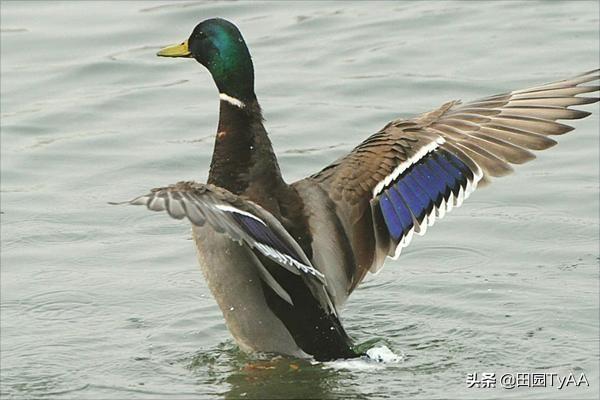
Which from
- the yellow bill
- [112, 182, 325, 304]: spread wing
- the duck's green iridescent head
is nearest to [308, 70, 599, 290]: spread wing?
[112, 182, 325, 304]: spread wing

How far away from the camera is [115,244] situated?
360 inches

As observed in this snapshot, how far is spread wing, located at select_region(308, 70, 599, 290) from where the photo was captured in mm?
7156

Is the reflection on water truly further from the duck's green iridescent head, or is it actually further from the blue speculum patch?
the duck's green iridescent head

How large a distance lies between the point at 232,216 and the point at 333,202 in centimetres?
109

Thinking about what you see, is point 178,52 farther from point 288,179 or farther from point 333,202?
point 288,179

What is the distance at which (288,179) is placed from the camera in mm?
10188

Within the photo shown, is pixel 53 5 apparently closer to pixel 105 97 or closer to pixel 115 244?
pixel 105 97

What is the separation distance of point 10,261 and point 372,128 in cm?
310

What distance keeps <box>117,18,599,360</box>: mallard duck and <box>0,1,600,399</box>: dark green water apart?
0.78 ft

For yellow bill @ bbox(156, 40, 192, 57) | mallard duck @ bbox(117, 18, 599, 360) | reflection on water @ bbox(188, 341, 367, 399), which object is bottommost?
reflection on water @ bbox(188, 341, 367, 399)

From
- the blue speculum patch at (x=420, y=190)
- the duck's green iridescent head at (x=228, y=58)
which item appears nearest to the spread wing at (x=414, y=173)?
the blue speculum patch at (x=420, y=190)

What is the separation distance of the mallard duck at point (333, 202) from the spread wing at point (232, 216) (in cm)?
30

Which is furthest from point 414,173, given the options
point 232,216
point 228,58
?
point 232,216

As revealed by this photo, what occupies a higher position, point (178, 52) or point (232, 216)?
point (178, 52)
